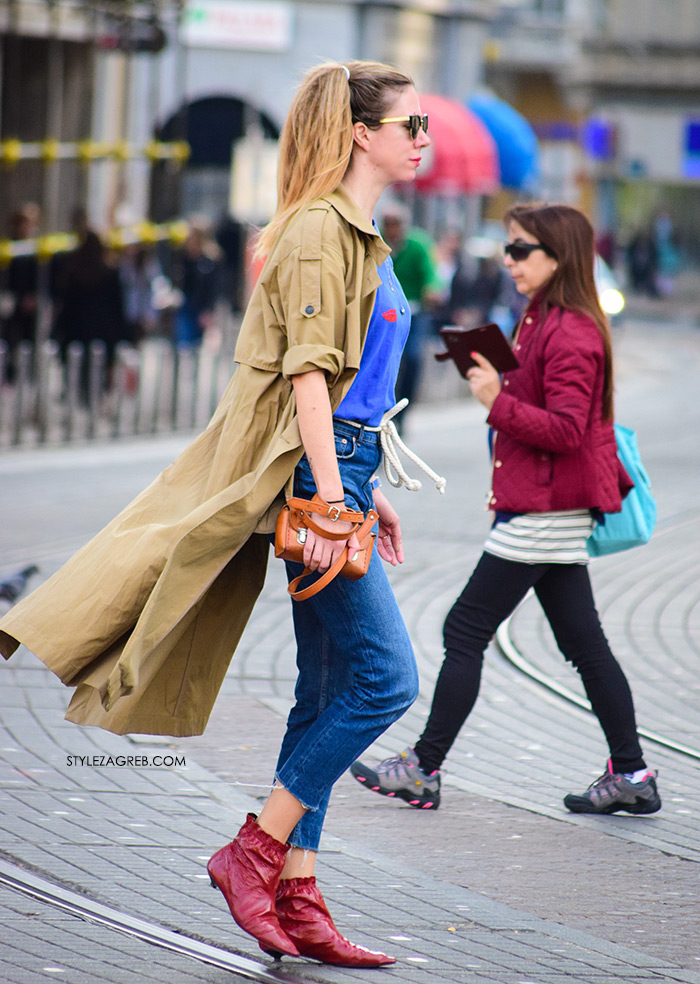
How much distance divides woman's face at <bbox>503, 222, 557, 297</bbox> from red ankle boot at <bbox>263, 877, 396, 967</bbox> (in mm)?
2129

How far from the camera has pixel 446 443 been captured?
14930 millimetres

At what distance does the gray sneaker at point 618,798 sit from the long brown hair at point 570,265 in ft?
3.66

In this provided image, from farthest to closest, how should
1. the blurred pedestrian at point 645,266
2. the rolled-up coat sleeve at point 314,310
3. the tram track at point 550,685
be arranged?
the blurred pedestrian at point 645,266 < the tram track at point 550,685 < the rolled-up coat sleeve at point 314,310

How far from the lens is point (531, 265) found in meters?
5.06

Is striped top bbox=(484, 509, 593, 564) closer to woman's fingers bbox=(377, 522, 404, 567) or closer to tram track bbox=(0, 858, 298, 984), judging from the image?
woman's fingers bbox=(377, 522, 404, 567)

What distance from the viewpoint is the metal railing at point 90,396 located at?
1368 cm

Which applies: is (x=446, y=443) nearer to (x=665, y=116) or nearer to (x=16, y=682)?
(x=16, y=682)

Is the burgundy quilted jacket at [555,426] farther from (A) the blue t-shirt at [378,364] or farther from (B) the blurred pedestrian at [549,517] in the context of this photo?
(A) the blue t-shirt at [378,364]

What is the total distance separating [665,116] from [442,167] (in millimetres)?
21926

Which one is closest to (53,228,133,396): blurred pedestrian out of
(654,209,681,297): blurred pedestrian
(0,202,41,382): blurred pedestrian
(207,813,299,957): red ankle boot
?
(0,202,41,382): blurred pedestrian

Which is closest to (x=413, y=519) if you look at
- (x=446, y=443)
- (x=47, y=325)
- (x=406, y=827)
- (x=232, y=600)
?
(x=446, y=443)

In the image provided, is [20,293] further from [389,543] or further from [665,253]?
[665,253]

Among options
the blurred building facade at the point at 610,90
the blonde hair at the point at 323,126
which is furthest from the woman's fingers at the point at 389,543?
the blurred building facade at the point at 610,90

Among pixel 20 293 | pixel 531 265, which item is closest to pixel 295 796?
pixel 531 265
